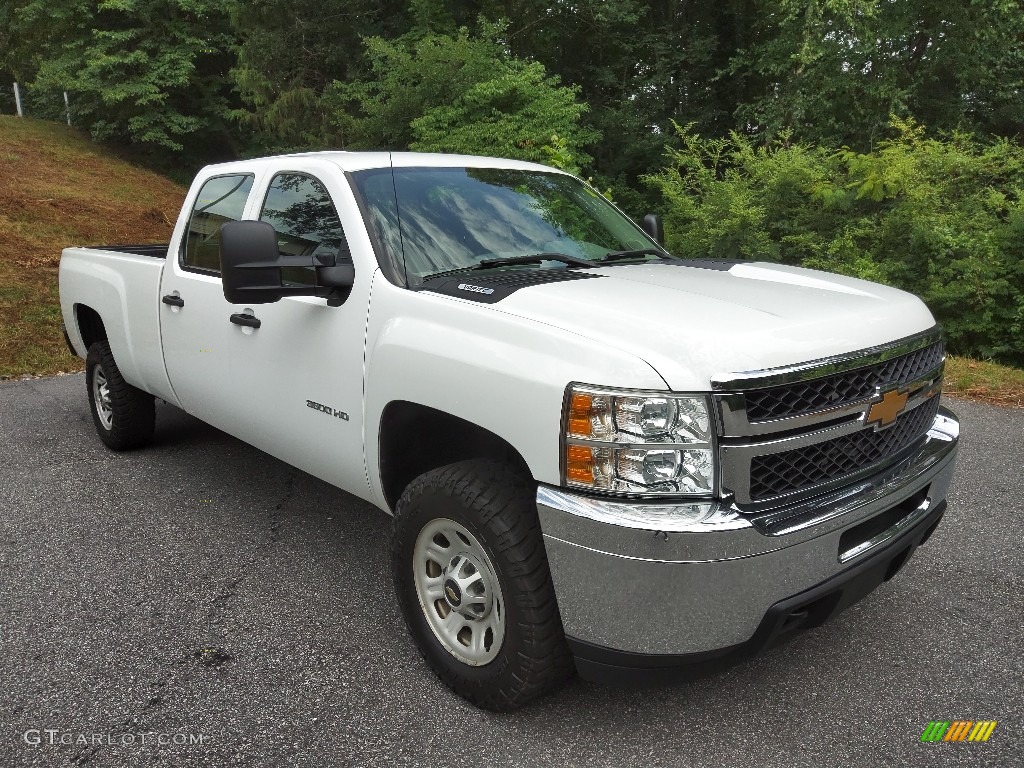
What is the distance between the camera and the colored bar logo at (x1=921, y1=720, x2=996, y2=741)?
261 centimetres

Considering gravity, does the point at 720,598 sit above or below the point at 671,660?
above

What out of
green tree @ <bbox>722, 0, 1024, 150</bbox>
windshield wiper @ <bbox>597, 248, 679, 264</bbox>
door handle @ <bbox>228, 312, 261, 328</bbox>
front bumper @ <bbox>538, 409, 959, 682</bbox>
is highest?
green tree @ <bbox>722, 0, 1024, 150</bbox>

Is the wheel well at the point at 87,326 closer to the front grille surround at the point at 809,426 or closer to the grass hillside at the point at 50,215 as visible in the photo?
the grass hillside at the point at 50,215

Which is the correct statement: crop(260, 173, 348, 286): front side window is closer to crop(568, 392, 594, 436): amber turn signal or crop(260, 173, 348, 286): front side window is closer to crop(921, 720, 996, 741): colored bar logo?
crop(568, 392, 594, 436): amber turn signal

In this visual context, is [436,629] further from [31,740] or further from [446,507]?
[31,740]

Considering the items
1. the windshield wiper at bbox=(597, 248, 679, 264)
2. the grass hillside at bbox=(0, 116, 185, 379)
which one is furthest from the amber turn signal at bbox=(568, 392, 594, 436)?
the grass hillside at bbox=(0, 116, 185, 379)

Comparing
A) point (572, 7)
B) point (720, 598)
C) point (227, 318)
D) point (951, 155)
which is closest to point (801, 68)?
point (572, 7)

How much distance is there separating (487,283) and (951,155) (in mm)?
8369

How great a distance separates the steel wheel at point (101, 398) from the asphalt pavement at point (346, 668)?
1.08 metres

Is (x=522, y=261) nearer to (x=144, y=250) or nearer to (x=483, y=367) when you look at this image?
(x=483, y=367)

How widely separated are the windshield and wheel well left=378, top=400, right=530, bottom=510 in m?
0.51

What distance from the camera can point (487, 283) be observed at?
295cm

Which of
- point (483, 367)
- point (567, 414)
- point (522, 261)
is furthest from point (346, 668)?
point (522, 261)

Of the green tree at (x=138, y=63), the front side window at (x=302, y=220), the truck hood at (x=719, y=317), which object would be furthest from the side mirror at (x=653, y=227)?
the green tree at (x=138, y=63)
